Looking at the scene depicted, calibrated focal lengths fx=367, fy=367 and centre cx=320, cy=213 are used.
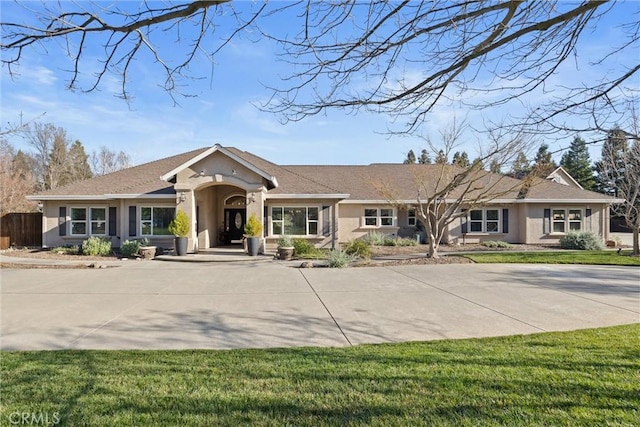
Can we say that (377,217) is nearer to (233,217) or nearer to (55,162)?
(233,217)

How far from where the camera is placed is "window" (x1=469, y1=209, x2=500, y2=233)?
81.9 feet

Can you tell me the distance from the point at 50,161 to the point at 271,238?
139 feet

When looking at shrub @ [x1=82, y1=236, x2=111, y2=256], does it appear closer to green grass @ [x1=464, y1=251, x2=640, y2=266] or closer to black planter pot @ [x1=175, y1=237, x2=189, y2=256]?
black planter pot @ [x1=175, y1=237, x2=189, y2=256]

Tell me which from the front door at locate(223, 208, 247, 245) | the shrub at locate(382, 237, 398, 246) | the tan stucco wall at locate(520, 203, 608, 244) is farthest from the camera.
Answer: the front door at locate(223, 208, 247, 245)

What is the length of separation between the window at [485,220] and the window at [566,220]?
3607 mm

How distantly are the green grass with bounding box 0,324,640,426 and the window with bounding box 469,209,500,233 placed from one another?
20552mm

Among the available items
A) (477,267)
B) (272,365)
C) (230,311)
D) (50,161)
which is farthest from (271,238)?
(50,161)

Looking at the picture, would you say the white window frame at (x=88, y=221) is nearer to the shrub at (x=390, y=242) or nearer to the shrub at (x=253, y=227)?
the shrub at (x=253, y=227)

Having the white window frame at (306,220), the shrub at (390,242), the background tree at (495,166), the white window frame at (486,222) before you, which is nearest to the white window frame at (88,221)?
the white window frame at (306,220)

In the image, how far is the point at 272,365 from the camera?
14.7ft

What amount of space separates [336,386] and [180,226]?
15865 mm

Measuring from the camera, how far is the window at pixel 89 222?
70.7ft

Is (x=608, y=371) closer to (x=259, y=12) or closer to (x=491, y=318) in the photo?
(x=491, y=318)

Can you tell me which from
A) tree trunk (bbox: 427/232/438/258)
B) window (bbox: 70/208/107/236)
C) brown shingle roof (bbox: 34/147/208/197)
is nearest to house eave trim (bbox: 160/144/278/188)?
brown shingle roof (bbox: 34/147/208/197)
